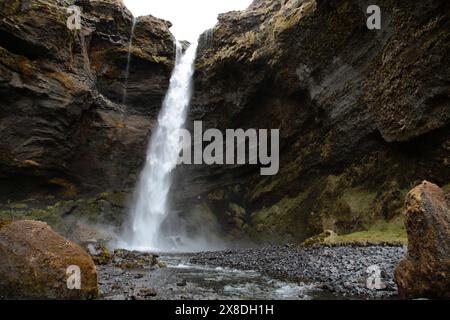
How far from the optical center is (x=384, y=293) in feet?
39.5

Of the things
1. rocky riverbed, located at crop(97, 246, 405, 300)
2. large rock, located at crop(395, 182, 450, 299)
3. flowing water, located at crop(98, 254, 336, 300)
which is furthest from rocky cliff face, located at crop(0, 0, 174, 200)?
large rock, located at crop(395, 182, 450, 299)

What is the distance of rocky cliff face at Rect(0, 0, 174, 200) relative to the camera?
33.3 m

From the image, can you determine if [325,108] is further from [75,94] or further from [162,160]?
[75,94]

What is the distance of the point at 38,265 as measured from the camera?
10727 millimetres

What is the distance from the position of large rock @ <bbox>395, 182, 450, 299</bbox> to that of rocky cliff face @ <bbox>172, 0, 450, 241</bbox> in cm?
1638

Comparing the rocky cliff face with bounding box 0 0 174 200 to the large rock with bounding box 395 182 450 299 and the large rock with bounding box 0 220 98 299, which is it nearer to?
the large rock with bounding box 0 220 98 299

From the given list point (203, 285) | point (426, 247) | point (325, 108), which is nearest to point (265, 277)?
point (203, 285)

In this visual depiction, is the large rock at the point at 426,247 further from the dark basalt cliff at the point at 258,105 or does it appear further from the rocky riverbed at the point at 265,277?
the dark basalt cliff at the point at 258,105

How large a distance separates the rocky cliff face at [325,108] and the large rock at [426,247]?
16.4 meters

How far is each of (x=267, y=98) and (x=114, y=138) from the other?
1629 cm

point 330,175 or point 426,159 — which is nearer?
point 426,159

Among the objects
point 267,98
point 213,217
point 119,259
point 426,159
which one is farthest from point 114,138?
point 426,159

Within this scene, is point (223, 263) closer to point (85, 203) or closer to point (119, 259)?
point (119, 259)

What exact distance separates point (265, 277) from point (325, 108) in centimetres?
1938
